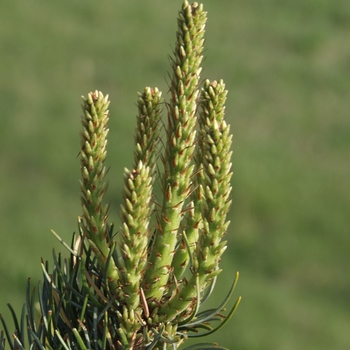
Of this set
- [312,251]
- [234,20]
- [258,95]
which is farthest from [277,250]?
[234,20]

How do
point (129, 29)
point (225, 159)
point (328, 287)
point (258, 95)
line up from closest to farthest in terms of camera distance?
point (225, 159)
point (328, 287)
point (258, 95)
point (129, 29)

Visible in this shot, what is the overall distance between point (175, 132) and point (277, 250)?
3.87 m

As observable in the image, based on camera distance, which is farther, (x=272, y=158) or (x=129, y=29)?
(x=129, y=29)

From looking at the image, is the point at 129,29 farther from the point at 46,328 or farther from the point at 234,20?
the point at 46,328

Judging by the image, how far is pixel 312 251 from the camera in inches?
182

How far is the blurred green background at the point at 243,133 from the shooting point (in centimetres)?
446

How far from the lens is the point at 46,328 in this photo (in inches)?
38.8

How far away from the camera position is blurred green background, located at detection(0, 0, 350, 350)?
4457mm

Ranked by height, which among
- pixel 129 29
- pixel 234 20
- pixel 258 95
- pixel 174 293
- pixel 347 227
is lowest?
pixel 174 293

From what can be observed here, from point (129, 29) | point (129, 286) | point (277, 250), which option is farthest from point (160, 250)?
point (129, 29)

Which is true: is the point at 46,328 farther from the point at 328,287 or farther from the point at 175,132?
the point at 328,287

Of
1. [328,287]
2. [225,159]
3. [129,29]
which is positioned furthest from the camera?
[129,29]

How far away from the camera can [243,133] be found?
17.4 ft

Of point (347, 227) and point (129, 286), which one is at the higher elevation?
point (347, 227)
